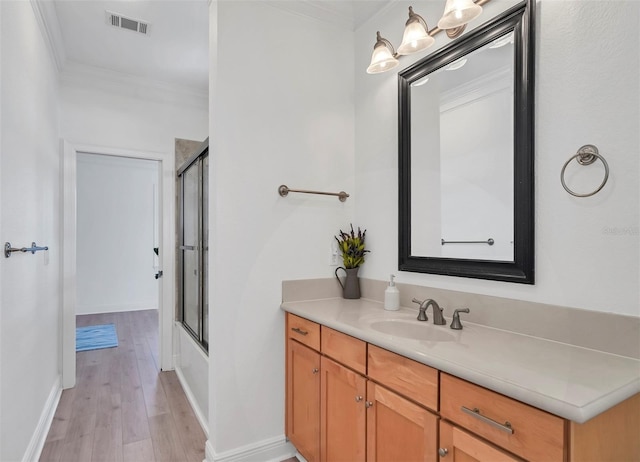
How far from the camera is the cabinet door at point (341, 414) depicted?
1525mm

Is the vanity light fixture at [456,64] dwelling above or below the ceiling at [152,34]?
below

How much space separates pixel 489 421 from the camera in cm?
100

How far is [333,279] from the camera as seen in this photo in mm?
2299

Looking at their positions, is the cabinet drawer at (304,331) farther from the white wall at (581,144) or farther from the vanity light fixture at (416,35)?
the vanity light fixture at (416,35)

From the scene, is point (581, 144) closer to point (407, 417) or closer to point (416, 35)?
point (416, 35)

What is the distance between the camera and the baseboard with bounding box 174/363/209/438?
2.41 metres

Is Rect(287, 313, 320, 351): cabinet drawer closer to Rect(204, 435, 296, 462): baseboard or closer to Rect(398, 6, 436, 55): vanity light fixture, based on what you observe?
Rect(204, 435, 296, 462): baseboard

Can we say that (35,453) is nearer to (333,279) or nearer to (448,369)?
(333,279)

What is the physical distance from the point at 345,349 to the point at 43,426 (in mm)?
A: 2148

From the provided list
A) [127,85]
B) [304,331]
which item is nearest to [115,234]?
[127,85]

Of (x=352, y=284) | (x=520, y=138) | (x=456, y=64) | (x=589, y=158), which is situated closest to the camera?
(x=589, y=158)

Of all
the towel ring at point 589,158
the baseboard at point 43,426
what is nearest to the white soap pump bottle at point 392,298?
the towel ring at point 589,158

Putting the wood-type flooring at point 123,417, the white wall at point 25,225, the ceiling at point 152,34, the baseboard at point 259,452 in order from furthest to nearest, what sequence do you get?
the ceiling at point 152,34
the wood-type flooring at point 123,417
the baseboard at point 259,452
the white wall at point 25,225

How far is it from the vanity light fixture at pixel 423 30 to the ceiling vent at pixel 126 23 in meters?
1.83
